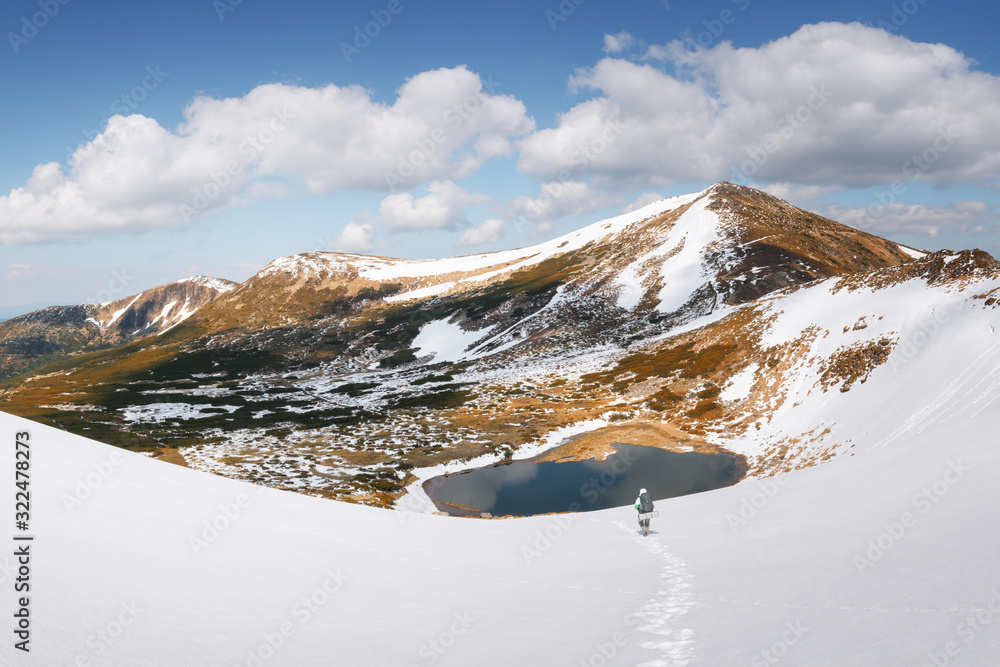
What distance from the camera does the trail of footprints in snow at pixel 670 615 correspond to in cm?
830

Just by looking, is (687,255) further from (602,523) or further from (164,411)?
(164,411)

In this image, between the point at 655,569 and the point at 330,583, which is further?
the point at 655,569

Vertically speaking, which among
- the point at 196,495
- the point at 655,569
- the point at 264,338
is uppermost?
the point at 264,338

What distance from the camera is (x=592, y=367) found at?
98062 millimetres

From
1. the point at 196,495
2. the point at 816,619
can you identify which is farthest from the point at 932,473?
the point at 196,495

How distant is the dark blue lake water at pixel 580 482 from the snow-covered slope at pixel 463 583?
94.9ft

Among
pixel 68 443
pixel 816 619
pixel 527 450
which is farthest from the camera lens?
pixel 527 450

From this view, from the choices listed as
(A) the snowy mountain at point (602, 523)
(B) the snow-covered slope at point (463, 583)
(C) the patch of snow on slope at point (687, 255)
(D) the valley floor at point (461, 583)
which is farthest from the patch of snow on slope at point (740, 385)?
(B) the snow-covered slope at point (463, 583)

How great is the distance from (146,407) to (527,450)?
9249cm

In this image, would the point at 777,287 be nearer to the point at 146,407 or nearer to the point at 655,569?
the point at 655,569

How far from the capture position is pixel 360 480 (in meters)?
51.5

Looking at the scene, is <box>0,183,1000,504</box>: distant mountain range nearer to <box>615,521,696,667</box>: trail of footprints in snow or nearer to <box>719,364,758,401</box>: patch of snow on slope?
<box>719,364,758,401</box>: patch of snow on slope

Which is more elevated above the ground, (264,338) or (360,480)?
(264,338)

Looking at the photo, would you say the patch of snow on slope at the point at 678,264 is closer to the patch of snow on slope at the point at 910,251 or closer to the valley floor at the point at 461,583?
the patch of snow on slope at the point at 910,251
